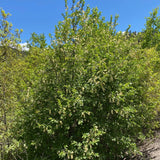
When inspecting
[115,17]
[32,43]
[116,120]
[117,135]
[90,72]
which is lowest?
[117,135]

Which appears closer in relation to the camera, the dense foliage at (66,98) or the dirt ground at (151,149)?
the dense foliage at (66,98)

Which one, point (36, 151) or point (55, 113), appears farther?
point (36, 151)

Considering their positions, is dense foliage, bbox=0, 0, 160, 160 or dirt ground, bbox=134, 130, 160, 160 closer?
dense foliage, bbox=0, 0, 160, 160

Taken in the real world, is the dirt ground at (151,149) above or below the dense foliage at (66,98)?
below

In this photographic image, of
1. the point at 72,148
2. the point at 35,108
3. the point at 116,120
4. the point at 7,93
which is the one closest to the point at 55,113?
the point at 35,108

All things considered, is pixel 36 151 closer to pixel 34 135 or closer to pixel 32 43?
pixel 34 135

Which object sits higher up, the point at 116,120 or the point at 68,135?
the point at 116,120

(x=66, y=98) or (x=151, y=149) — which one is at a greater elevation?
(x=66, y=98)

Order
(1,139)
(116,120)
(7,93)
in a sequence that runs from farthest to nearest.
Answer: (116,120)
(7,93)
(1,139)

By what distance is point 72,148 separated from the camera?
490cm

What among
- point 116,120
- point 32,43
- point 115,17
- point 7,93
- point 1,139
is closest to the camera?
point 1,139

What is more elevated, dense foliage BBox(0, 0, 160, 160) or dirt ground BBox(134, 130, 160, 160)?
dense foliage BBox(0, 0, 160, 160)

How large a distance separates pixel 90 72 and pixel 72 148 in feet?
9.08

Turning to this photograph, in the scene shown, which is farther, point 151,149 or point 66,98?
point 151,149
